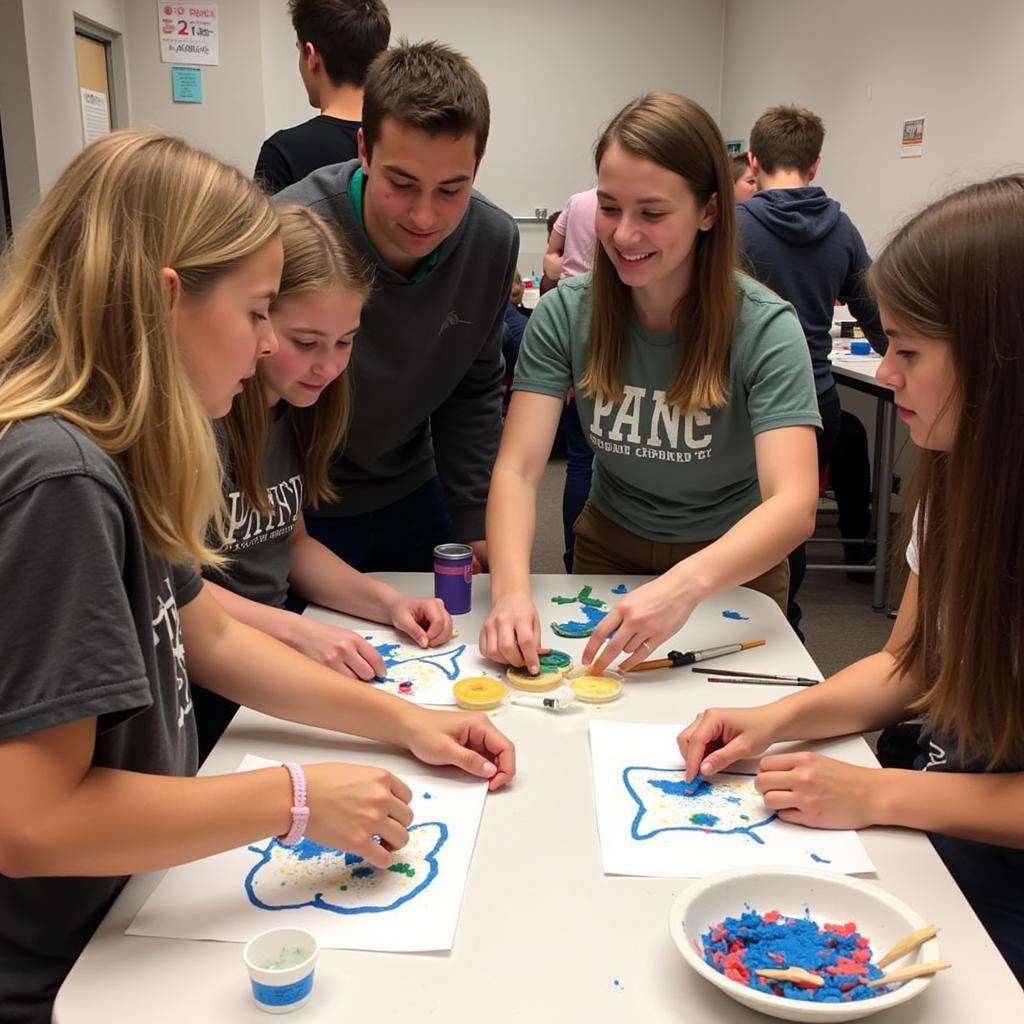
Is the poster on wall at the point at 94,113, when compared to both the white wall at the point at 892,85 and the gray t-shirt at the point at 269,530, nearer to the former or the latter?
the white wall at the point at 892,85

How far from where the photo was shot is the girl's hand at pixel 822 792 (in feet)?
3.28

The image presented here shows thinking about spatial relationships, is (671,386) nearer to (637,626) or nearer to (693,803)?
(637,626)

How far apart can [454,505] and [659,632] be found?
0.83 m

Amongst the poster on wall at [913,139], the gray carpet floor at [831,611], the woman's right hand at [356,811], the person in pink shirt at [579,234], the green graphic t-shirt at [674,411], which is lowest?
the gray carpet floor at [831,611]

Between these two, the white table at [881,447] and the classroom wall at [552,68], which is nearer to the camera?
the white table at [881,447]

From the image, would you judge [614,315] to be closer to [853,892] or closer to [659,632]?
[659,632]

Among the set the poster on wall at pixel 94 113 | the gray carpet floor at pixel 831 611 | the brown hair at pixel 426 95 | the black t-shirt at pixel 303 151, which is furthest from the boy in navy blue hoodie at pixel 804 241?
the poster on wall at pixel 94 113

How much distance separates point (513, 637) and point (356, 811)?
457 millimetres

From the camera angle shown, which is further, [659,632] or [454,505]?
[454,505]

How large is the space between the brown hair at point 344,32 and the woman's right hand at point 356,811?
80.6 inches

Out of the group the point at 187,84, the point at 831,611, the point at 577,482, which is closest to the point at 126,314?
the point at 577,482

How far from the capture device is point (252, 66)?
5.87 m

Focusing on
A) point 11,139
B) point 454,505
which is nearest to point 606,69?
point 11,139

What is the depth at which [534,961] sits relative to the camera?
2.64 feet
